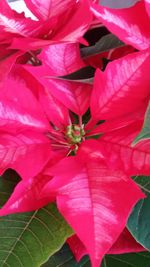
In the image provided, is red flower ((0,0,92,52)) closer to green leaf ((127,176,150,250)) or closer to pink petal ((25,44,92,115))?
pink petal ((25,44,92,115))

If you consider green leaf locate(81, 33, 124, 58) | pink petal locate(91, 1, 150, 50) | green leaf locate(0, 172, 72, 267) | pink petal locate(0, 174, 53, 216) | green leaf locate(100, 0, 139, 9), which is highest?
pink petal locate(91, 1, 150, 50)

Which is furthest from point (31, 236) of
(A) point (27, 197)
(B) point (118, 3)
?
(B) point (118, 3)

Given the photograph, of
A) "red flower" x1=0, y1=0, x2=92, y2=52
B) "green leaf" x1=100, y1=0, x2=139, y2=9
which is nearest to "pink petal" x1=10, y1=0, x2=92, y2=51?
"red flower" x1=0, y1=0, x2=92, y2=52

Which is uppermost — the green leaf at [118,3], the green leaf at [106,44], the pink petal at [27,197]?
the green leaf at [106,44]

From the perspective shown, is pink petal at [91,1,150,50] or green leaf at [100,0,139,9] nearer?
pink petal at [91,1,150,50]

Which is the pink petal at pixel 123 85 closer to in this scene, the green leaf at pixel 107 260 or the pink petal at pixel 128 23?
the pink petal at pixel 128 23

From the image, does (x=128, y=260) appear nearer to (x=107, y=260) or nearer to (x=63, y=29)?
(x=107, y=260)

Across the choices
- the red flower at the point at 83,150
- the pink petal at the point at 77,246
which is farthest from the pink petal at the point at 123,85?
the pink petal at the point at 77,246
